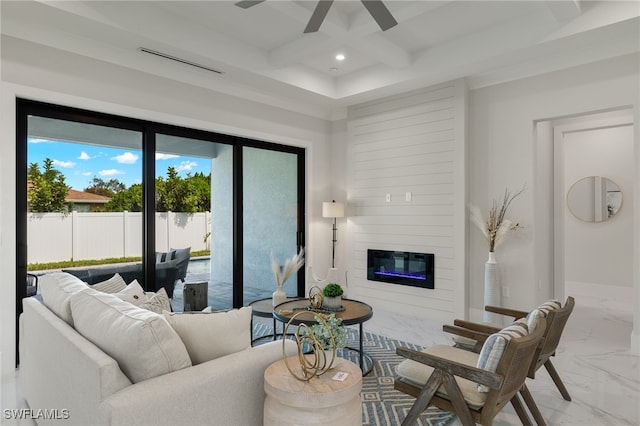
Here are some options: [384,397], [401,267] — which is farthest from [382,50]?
[384,397]

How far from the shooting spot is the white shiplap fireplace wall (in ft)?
15.2

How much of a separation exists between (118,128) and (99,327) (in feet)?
9.11

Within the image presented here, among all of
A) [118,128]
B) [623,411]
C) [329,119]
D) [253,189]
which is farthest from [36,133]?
[623,411]

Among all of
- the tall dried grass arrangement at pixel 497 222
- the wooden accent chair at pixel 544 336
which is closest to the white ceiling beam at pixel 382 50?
the tall dried grass arrangement at pixel 497 222

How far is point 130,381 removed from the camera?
5.03ft

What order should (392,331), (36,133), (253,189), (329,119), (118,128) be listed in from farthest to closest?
(329,119) < (253,189) < (392,331) < (118,128) < (36,133)

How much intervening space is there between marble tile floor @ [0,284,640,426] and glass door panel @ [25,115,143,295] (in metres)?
1.07

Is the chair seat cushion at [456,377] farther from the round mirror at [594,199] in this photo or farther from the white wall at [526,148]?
the round mirror at [594,199]

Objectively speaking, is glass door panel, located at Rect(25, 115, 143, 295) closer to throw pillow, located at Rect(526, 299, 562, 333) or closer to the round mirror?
throw pillow, located at Rect(526, 299, 562, 333)

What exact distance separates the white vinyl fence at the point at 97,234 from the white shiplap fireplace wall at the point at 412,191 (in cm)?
233

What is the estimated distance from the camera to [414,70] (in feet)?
Answer: 14.8

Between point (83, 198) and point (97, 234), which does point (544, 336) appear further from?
point (83, 198)

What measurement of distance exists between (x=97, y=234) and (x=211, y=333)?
8.60 feet

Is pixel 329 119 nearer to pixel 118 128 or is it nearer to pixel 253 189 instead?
pixel 253 189
